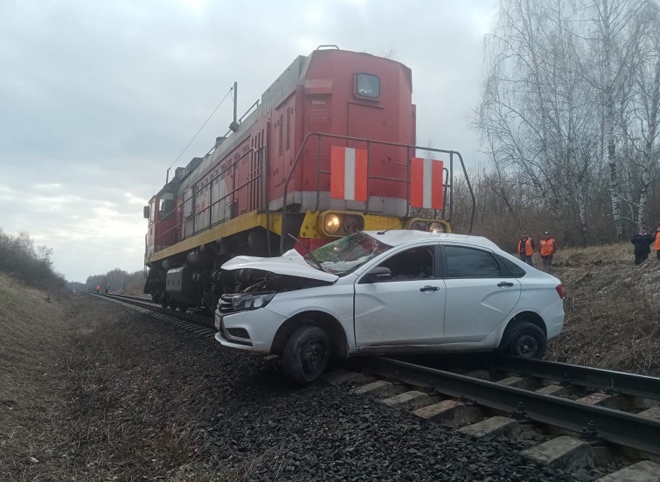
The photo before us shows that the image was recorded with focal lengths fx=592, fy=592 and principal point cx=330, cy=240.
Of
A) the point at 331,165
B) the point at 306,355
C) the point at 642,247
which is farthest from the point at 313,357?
the point at 642,247

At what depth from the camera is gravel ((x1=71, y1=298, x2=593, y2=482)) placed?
11.5 feet

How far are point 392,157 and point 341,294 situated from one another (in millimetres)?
3895

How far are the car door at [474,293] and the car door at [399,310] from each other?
15cm

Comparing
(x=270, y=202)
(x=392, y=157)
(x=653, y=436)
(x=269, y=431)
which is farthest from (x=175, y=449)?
(x=392, y=157)

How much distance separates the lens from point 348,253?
665cm

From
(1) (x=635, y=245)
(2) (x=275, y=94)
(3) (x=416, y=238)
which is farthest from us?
(1) (x=635, y=245)

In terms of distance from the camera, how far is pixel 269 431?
4.51 metres

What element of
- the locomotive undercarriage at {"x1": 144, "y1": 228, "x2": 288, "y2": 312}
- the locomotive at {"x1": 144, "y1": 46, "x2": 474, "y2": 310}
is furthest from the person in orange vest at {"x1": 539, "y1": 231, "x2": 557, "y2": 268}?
the locomotive undercarriage at {"x1": 144, "y1": 228, "x2": 288, "y2": 312}

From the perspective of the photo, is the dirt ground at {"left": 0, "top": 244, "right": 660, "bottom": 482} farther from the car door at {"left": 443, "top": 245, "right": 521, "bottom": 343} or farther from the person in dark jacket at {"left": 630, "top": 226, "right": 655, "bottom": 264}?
the person in dark jacket at {"left": 630, "top": 226, "right": 655, "bottom": 264}

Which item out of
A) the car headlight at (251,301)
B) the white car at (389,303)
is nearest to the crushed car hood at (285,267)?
the white car at (389,303)

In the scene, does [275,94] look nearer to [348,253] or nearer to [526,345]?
[348,253]

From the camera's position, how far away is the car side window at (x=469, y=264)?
6379 mm

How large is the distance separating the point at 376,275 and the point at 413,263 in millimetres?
814

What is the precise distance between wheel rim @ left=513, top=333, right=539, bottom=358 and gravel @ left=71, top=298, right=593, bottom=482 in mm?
2255
